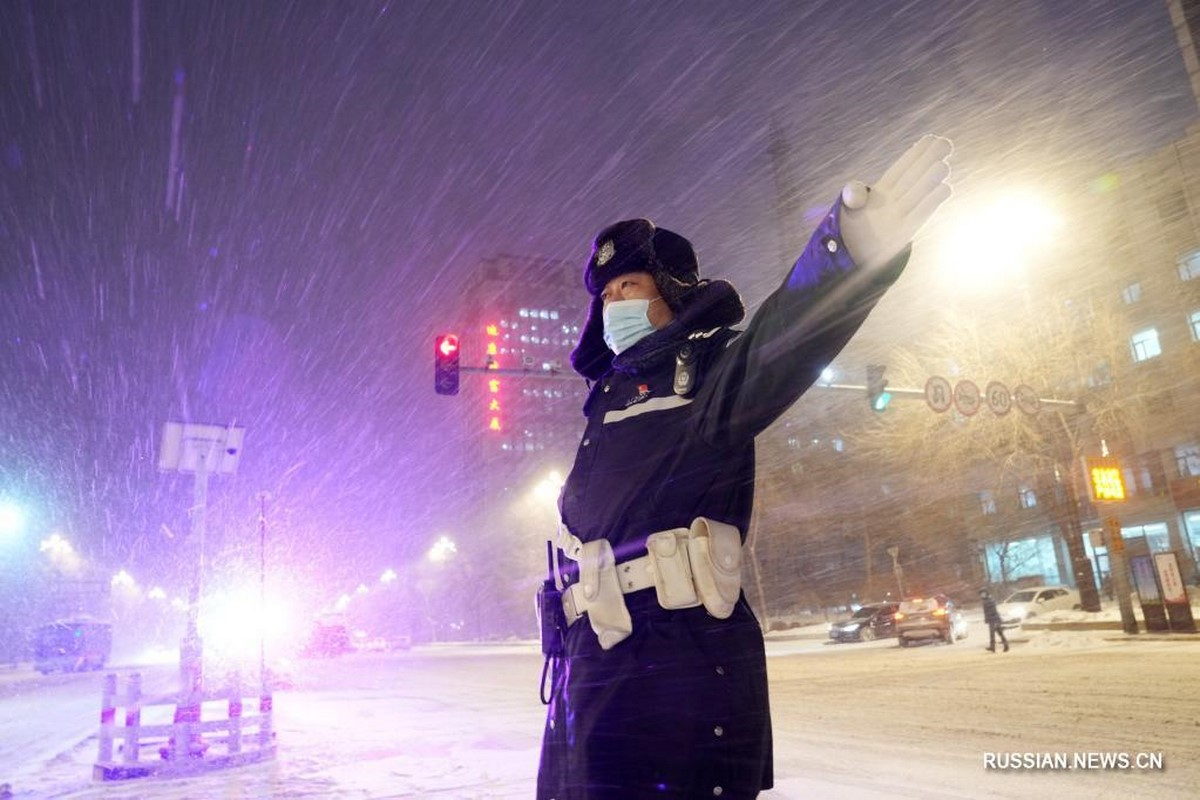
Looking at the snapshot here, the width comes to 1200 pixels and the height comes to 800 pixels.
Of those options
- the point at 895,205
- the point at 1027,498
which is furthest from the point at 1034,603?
the point at 895,205

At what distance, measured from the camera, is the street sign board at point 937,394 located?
15.1 metres

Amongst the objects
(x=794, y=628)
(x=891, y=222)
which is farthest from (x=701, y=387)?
(x=794, y=628)

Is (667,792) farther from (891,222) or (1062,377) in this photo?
(1062,377)

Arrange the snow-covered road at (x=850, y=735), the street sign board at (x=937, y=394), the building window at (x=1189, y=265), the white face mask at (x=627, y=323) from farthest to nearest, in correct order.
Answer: the building window at (x=1189, y=265) < the street sign board at (x=937, y=394) < the snow-covered road at (x=850, y=735) < the white face mask at (x=627, y=323)

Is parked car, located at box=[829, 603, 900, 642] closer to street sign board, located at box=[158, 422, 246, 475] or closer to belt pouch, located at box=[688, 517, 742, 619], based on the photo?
street sign board, located at box=[158, 422, 246, 475]

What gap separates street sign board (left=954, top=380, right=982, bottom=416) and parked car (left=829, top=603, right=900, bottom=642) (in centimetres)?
1332

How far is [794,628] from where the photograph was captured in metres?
39.0

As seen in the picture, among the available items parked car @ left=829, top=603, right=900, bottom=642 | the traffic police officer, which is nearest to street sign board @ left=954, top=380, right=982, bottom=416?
parked car @ left=829, top=603, right=900, bottom=642

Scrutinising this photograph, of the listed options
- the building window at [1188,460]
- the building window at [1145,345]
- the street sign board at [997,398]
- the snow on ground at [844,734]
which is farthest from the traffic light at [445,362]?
the building window at [1145,345]

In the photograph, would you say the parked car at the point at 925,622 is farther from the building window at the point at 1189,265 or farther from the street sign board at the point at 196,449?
the building window at the point at 1189,265

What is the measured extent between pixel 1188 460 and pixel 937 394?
1143 inches

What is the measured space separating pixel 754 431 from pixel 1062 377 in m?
26.9

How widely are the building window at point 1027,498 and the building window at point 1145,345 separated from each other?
28.8 ft

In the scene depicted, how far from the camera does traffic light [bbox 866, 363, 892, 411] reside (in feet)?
48.3
